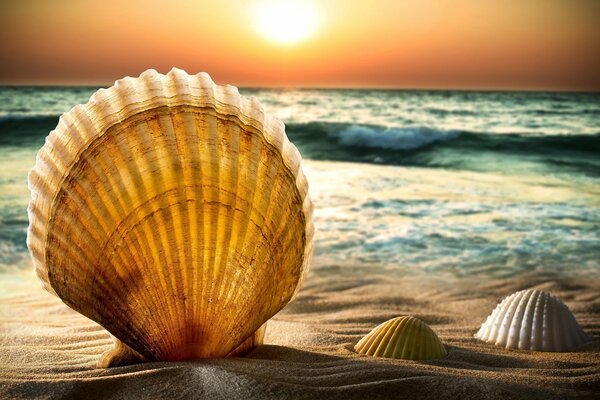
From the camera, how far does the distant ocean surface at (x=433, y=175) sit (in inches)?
259

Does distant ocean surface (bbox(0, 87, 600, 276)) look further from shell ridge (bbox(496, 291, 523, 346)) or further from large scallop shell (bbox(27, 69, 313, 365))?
large scallop shell (bbox(27, 69, 313, 365))

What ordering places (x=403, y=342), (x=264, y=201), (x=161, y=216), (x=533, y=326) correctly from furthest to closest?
(x=533, y=326) → (x=403, y=342) → (x=264, y=201) → (x=161, y=216)

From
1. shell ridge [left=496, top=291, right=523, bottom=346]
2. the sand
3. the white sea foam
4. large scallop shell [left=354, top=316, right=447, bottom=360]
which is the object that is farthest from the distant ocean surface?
large scallop shell [left=354, top=316, right=447, bottom=360]

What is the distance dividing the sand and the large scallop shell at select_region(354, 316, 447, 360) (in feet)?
0.22

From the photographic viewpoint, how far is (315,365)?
2.39 m

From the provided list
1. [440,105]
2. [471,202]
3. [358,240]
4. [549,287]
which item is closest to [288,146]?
[549,287]

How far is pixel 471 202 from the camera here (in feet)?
29.8

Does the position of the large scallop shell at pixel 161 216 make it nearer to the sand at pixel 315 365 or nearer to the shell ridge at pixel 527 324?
the sand at pixel 315 365

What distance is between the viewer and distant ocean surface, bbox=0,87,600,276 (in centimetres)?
657

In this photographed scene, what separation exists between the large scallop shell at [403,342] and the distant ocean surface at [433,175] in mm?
3029

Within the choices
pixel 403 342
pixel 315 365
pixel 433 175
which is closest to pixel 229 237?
pixel 315 365

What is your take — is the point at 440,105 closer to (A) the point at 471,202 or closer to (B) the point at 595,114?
(B) the point at 595,114

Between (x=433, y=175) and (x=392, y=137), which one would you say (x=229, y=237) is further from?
(x=392, y=137)

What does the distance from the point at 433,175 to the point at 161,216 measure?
10.7 m
